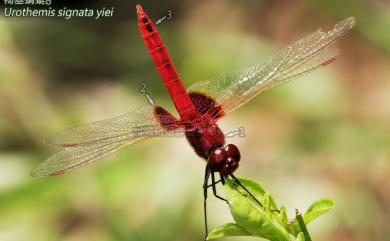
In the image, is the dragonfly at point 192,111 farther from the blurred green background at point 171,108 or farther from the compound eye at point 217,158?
the blurred green background at point 171,108

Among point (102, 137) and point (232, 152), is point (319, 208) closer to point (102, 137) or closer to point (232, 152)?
point (232, 152)

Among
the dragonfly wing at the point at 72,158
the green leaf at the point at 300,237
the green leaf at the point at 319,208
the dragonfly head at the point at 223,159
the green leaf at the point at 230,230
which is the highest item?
the dragonfly wing at the point at 72,158

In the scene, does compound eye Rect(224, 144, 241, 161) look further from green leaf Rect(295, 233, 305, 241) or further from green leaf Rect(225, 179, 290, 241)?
green leaf Rect(295, 233, 305, 241)

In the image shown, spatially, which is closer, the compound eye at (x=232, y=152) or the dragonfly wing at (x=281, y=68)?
the compound eye at (x=232, y=152)

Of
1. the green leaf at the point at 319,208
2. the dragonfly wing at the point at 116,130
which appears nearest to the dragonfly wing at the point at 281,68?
the dragonfly wing at the point at 116,130

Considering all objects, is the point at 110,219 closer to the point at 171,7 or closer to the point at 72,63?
the point at 72,63

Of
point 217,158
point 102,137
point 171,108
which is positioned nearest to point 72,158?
point 102,137

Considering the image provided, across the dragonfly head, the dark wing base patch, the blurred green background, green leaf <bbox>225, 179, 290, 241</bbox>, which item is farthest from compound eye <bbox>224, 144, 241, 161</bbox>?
the blurred green background

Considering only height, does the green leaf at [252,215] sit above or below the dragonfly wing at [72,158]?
below
